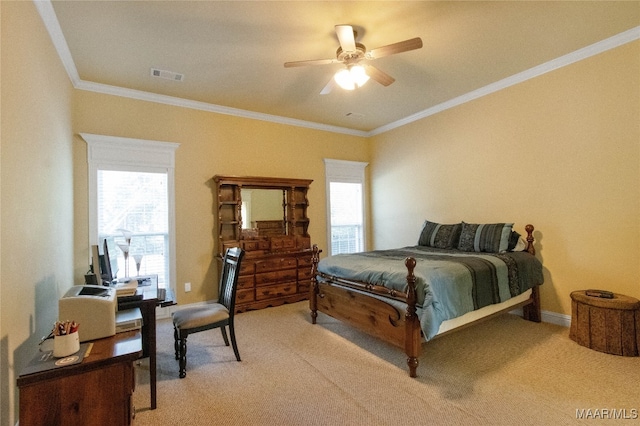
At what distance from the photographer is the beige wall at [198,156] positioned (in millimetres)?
3625

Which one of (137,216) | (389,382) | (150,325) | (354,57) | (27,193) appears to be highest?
(354,57)

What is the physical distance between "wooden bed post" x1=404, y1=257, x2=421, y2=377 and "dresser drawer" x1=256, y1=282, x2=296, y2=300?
7.69ft

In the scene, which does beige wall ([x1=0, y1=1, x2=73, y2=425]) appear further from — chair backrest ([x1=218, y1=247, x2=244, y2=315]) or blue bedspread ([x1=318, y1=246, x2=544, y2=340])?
blue bedspread ([x1=318, y1=246, x2=544, y2=340])

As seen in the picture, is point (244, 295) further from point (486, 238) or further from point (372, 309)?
point (486, 238)

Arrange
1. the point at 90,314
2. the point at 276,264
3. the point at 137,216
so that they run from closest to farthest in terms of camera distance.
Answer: the point at 90,314 → the point at 137,216 → the point at 276,264

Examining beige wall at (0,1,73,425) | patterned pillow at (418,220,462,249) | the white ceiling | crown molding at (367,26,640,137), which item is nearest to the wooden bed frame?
patterned pillow at (418,220,462,249)

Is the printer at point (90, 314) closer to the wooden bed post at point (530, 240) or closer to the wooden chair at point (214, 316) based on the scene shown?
the wooden chair at point (214, 316)

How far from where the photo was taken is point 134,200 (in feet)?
12.7

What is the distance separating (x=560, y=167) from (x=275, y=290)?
384 cm

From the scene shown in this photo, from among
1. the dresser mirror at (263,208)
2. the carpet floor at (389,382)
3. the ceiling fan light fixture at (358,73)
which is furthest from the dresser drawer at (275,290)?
the ceiling fan light fixture at (358,73)

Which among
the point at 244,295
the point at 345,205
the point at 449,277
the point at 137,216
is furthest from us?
the point at 345,205

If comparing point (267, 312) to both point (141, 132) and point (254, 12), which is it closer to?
point (141, 132)

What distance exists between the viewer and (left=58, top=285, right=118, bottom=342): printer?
5.53ft

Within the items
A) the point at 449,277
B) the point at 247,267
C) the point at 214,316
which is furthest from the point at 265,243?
the point at 449,277
